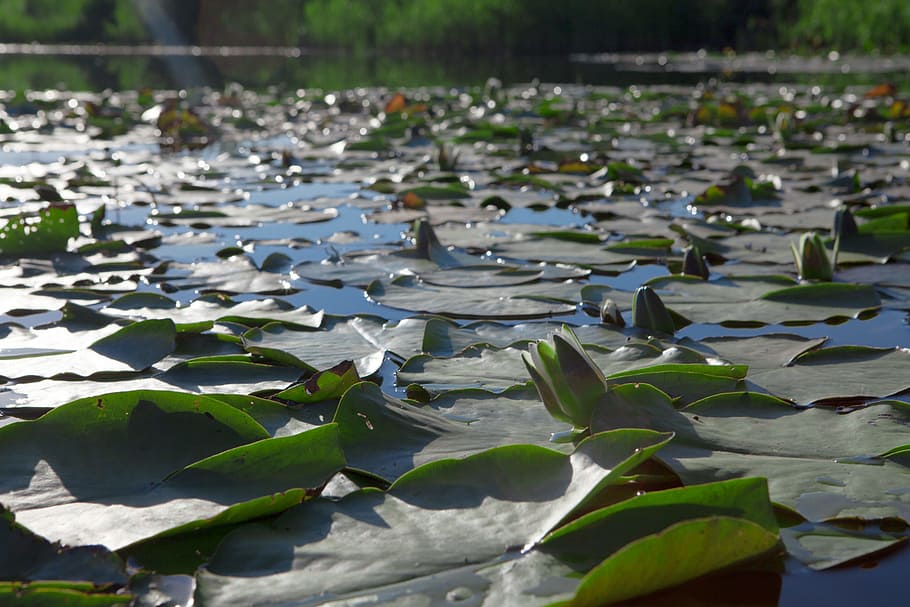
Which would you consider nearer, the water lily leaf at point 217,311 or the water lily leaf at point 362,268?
the water lily leaf at point 217,311

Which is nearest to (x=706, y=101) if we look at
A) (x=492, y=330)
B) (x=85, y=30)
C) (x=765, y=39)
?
(x=492, y=330)

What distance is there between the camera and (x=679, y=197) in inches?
114

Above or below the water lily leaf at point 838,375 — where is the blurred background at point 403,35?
above

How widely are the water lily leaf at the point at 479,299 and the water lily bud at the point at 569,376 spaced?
0.56 metres

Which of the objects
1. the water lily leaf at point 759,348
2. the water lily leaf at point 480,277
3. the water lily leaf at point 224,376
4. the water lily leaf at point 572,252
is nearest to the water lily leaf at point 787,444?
the water lily leaf at point 759,348

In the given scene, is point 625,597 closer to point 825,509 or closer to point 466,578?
point 466,578

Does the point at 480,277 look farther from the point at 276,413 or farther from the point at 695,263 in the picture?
the point at 276,413

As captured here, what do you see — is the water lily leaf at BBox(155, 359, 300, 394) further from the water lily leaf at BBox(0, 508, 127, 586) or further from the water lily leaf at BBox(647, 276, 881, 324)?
the water lily leaf at BBox(647, 276, 881, 324)

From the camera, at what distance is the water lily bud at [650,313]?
1501 millimetres

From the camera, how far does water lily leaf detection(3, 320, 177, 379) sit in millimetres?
1260

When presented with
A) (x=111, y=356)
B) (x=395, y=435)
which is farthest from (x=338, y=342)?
(x=395, y=435)

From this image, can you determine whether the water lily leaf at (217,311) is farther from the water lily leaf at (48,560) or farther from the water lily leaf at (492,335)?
the water lily leaf at (48,560)

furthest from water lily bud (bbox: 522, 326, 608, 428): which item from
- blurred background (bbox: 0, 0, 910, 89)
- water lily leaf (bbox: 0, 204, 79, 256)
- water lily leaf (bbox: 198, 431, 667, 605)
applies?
blurred background (bbox: 0, 0, 910, 89)

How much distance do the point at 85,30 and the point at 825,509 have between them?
2570 centimetres
